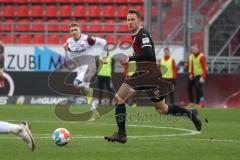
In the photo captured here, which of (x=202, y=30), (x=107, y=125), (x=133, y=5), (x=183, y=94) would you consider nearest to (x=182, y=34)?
(x=202, y=30)

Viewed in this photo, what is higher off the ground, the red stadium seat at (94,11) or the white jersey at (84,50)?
the red stadium seat at (94,11)

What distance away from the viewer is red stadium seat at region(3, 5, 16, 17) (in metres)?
31.9

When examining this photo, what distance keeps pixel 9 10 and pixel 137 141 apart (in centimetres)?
2116

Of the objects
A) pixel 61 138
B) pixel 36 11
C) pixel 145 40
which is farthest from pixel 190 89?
pixel 61 138

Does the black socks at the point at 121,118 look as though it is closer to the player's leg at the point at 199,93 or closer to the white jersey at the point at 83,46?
the white jersey at the point at 83,46

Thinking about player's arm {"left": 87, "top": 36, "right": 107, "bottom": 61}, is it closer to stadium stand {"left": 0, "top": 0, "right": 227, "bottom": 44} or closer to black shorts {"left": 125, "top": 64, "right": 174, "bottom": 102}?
black shorts {"left": 125, "top": 64, "right": 174, "bottom": 102}

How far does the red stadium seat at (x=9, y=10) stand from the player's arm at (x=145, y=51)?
20.9 m

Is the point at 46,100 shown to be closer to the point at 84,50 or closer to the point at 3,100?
the point at 3,100

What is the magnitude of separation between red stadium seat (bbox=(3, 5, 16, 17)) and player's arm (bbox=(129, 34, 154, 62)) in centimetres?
2094

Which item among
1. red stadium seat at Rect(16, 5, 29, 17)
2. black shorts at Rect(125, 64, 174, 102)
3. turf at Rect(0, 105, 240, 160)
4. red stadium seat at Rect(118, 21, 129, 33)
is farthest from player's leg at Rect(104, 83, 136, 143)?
red stadium seat at Rect(16, 5, 29, 17)

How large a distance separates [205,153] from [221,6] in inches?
732

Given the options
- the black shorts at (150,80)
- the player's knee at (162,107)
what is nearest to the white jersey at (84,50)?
the player's knee at (162,107)

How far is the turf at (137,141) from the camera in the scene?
978 cm

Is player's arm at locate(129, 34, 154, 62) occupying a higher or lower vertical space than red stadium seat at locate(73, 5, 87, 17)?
lower
